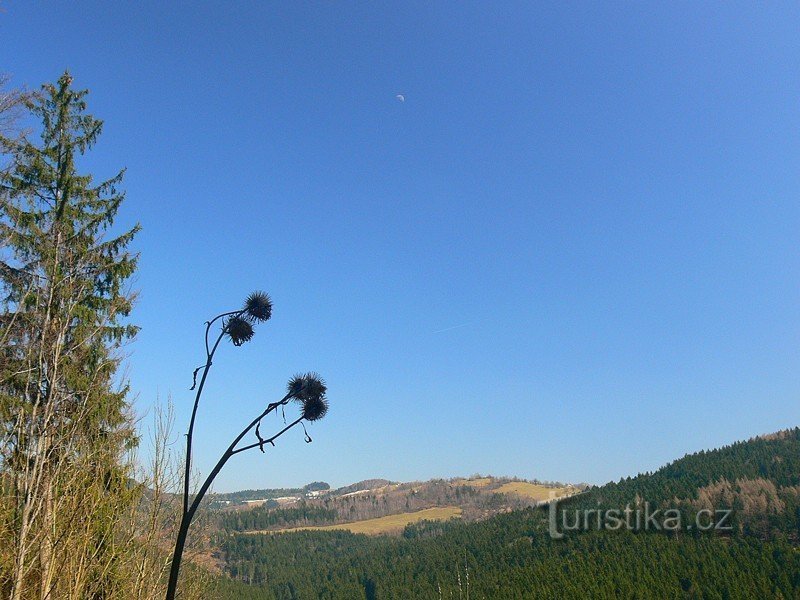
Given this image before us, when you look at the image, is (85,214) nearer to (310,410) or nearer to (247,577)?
(310,410)

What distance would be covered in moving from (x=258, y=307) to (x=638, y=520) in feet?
494

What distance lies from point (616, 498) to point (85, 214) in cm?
17057

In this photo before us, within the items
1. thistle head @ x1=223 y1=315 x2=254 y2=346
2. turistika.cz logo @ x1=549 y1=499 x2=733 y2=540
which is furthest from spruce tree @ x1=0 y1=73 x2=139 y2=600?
turistika.cz logo @ x1=549 y1=499 x2=733 y2=540

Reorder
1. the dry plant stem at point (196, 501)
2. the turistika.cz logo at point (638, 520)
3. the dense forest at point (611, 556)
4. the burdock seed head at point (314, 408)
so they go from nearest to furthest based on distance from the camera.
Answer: the dry plant stem at point (196, 501) < the burdock seed head at point (314, 408) < the dense forest at point (611, 556) < the turistika.cz logo at point (638, 520)

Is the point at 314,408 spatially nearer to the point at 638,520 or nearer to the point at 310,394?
the point at 310,394

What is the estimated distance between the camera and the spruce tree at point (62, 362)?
9.28m

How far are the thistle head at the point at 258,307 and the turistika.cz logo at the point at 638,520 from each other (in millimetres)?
142429

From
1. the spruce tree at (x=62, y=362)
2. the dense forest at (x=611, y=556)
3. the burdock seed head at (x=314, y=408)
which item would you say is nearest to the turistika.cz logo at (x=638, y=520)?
the dense forest at (x=611, y=556)

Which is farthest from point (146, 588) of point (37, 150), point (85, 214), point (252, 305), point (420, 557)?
point (420, 557)

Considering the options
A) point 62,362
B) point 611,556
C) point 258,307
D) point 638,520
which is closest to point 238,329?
point 258,307

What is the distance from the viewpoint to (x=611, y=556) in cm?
10912

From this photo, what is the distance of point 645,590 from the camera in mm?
→ 87312

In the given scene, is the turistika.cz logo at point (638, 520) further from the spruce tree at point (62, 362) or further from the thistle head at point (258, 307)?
the thistle head at point (258, 307)

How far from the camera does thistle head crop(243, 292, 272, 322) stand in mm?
4727
